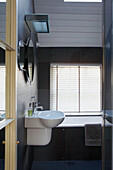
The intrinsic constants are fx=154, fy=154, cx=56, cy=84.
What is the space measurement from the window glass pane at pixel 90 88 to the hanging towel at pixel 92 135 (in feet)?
1.73

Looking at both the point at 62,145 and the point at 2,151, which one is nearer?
the point at 2,151

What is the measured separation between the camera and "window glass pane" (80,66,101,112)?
3238 millimetres

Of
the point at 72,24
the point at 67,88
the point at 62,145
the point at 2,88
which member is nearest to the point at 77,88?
the point at 67,88

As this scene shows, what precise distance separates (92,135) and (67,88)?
1.04 metres

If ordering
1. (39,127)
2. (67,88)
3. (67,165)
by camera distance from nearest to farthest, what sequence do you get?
1. (39,127)
2. (67,165)
3. (67,88)

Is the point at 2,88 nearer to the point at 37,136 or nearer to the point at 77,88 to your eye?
the point at 37,136

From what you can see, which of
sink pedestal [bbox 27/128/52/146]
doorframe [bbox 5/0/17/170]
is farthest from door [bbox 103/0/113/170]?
sink pedestal [bbox 27/128/52/146]

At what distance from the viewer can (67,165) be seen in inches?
104

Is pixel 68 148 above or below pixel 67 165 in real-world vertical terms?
above

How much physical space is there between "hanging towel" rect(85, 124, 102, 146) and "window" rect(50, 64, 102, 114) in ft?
1.64

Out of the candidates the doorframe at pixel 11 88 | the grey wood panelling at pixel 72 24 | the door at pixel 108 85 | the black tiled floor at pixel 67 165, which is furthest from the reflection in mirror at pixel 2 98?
the grey wood panelling at pixel 72 24

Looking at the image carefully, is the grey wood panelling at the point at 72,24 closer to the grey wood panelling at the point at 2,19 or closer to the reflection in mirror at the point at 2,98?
the grey wood panelling at the point at 2,19

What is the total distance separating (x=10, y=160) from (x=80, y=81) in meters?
2.12

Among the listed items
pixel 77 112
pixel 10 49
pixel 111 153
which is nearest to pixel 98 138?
pixel 77 112
